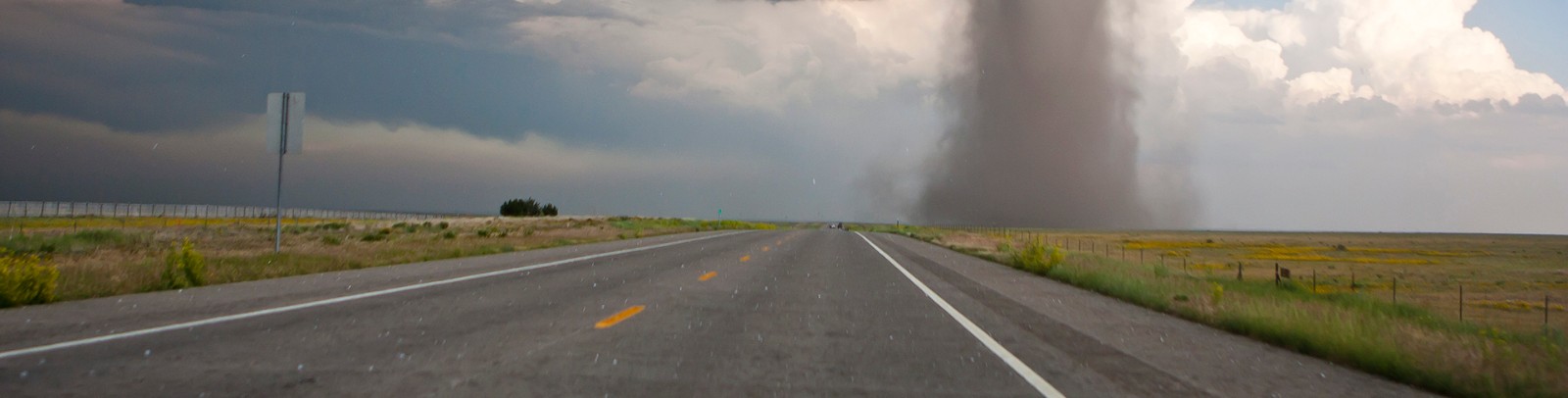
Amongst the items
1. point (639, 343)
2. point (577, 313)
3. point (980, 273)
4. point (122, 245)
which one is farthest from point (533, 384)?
point (122, 245)

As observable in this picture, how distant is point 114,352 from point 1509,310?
121 ft

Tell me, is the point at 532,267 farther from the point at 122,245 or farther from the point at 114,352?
the point at 122,245

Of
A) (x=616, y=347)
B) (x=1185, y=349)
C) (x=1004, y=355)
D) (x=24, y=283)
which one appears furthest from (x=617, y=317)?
(x=24, y=283)

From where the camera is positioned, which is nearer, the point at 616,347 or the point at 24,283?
the point at 616,347

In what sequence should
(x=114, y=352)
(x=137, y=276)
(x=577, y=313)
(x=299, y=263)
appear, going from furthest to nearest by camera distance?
(x=299, y=263) → (x=137, y=276) → (x=577, y=313) → (x=114, y=352)

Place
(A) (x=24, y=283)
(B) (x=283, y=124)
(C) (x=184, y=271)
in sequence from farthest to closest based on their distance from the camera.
Result: (B) (x=283, y=124) → (C) (x=184, y=271) → (A) (x=24, y=283)

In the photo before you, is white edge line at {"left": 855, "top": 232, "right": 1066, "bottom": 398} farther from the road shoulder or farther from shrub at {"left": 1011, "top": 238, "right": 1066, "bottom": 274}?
shrub at {"left": 1011, "top": 238, "right": 1066, "bottom": 274}

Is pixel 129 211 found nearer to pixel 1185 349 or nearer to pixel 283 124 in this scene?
pixel 283 124

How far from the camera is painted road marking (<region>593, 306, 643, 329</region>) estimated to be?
9.37 m

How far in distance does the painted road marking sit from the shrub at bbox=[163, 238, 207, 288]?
7299 millimetres

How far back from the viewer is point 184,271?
14.3 metres

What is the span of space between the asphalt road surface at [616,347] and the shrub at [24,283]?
0.55 meters

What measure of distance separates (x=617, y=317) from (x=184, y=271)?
8.35 m

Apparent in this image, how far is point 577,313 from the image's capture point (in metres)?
10.4
